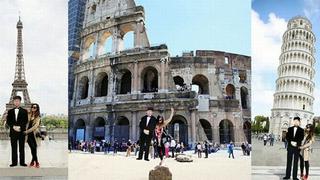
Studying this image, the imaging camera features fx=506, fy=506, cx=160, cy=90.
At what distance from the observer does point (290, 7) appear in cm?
1652

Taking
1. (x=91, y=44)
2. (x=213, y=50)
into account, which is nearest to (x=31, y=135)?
(x=91, y=44)

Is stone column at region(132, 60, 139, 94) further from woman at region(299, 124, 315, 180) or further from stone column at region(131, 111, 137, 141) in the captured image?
woman at region(299, 124, 315, 180)

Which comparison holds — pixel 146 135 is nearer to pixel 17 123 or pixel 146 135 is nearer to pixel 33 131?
pixel 33 131

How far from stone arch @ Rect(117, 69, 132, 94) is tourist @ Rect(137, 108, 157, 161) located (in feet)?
3.07

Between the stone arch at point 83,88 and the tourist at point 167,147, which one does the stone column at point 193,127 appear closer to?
the tourist at point 167,147

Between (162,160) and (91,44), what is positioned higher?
(91,44)

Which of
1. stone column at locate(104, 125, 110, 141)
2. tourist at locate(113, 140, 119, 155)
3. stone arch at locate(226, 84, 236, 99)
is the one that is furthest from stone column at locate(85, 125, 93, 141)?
stone arch at locate(226, 84, 236, 99)

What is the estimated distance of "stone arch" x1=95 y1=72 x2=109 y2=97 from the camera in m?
13.1

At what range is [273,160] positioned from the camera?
1619 centimetres

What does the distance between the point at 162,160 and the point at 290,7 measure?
7.54 m

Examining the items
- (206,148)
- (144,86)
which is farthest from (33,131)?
(206,148)

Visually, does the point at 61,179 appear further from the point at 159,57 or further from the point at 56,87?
the point at 159,57

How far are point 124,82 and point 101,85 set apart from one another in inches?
27.1

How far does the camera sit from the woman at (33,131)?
1345cm
